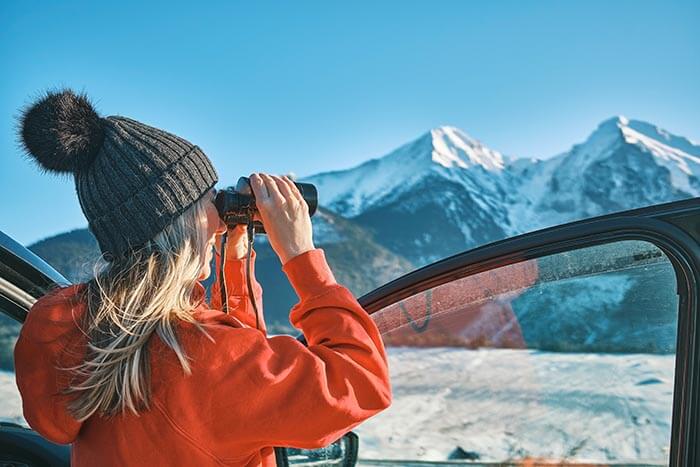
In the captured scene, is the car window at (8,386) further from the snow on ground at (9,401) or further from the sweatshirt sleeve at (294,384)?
the sweatshirt sleeve at (294,384)

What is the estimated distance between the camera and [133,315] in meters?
1.21

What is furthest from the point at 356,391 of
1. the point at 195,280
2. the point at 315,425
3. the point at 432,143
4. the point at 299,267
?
the point at 432,143

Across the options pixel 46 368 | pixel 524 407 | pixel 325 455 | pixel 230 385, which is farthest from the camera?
pixel 524 407

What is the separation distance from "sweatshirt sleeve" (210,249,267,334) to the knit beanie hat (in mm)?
265

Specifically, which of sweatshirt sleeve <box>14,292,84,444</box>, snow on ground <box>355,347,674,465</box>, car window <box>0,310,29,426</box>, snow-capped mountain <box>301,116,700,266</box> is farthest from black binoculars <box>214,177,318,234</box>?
snow-capped mountain <box>301,116,700,266</box>

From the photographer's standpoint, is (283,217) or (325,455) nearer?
(283,217)

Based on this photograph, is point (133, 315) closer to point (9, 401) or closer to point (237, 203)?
point (237, 203)

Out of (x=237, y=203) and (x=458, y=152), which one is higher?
(x=458, y=152)

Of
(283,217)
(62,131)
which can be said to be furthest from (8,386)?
(283,217)

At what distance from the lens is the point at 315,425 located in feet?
3.87

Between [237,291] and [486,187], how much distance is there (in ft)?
129

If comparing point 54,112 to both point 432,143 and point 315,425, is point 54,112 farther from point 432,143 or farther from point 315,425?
point 432,143

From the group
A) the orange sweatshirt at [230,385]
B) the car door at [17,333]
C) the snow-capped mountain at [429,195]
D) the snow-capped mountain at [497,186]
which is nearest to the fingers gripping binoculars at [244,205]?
the orange sweatshirt at [230,385]

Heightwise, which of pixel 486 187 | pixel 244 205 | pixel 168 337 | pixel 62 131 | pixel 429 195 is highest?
pixel 486 187
